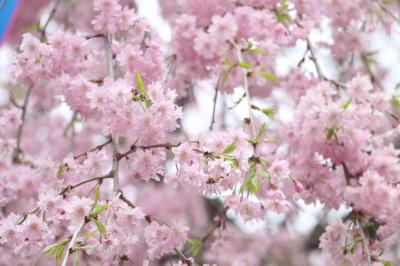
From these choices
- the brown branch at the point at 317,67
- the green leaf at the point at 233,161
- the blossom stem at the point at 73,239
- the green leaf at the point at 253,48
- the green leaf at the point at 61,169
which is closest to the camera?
the blossom stem at the point at 73,239

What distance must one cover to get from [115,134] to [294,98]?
1.22 m

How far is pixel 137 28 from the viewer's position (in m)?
2.29

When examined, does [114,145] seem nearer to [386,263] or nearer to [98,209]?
[98,209]

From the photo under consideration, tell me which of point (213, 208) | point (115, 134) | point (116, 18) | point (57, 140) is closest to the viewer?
point (115, 134)

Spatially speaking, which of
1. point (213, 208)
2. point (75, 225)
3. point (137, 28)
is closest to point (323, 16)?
point (137, 28)

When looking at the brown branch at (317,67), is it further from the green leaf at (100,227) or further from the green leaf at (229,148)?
the green leaf at (100,227)

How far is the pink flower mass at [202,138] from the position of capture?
5.69 feet

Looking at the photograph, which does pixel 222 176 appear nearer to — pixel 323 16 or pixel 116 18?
pixel 116 18

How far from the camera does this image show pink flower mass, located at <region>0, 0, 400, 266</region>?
1.73 m

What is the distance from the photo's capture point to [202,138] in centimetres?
179

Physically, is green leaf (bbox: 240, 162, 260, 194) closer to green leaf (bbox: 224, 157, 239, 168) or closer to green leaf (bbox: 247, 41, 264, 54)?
green leaf (bbox: 224, 157, 239, 168)

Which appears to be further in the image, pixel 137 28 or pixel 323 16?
pixel 323 16

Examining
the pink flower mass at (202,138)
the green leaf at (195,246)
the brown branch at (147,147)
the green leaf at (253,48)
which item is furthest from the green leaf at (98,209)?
the green leaf at (253,48)

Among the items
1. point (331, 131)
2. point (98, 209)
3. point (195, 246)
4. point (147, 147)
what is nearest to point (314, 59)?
point (331, 131)
